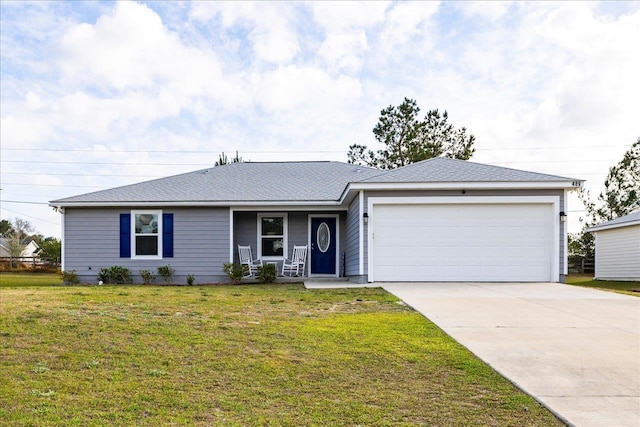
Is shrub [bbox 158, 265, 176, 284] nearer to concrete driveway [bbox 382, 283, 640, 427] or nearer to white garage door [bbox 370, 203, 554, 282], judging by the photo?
white garage door [bbox 370, 203, 554, 282]

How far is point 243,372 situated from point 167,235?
37.3 feet

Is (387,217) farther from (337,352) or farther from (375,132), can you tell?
(375,132)

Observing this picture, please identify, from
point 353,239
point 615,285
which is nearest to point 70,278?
point 353,239

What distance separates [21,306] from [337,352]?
5285 mm

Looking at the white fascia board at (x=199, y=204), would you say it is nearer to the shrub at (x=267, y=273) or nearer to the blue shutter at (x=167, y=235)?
the blue shutter at (x=167, y=235)

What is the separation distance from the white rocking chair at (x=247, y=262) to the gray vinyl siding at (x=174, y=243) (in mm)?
632

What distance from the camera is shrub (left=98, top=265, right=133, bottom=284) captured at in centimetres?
1493

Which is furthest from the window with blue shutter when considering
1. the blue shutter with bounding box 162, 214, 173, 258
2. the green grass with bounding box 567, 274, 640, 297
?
the green grass with bounding box 567, 274, 640, 297

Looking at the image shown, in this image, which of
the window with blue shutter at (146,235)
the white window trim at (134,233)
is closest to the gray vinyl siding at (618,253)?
the window with blue shutter at (146,235)

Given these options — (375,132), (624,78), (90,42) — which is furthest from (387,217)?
(375,132)

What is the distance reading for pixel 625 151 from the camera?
85.9 feet

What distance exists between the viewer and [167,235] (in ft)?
50.0

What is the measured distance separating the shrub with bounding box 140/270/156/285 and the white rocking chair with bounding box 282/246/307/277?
12.3ft

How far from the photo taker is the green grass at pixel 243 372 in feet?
11.6
